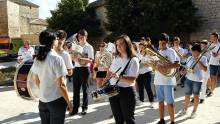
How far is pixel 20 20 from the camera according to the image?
183ft

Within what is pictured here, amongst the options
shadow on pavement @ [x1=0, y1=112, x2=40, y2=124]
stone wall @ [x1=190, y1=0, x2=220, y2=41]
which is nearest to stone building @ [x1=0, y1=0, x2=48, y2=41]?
stone wall @ [x1=190, y1=0, x2=220, y2=41]

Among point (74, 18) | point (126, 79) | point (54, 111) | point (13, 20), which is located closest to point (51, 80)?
point (54, 111)

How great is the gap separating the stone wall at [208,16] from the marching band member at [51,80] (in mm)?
18227

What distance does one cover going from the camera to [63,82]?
513 centimetres

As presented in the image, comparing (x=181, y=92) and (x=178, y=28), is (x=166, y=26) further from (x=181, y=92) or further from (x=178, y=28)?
(x=181, y=92)

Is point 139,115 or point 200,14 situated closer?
point 139,115

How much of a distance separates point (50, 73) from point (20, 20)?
52205 millimetres

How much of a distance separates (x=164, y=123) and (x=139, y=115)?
114 centimetres

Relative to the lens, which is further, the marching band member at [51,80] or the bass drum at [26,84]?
the bass drum at [26,84]

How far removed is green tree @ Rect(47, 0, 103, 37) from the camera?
29625 mm

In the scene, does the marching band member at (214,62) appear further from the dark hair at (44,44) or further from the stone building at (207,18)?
the stone building at (207,18)

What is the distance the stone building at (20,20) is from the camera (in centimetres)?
5078

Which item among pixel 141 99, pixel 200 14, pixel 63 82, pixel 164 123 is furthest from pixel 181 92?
pixel 200 14

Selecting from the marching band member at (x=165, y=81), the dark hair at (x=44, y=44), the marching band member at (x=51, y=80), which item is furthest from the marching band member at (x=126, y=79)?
the marching band member at (x=165, y=81)
